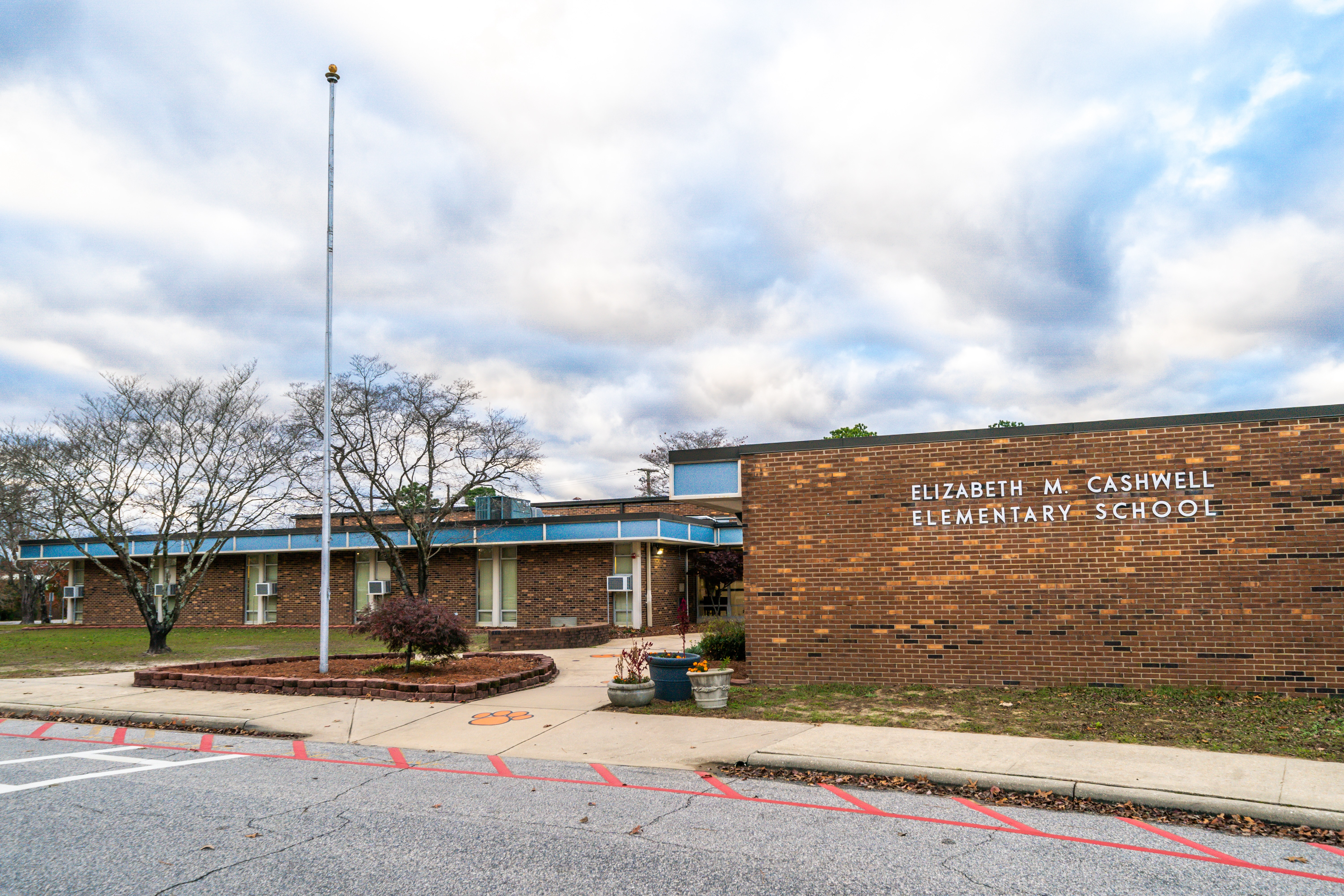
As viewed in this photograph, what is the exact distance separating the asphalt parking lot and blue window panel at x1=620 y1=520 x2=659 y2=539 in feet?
61.9

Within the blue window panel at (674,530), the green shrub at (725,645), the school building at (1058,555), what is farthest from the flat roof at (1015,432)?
the blue window panel at (674,530)

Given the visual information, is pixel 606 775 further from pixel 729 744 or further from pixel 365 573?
pixel 365 573

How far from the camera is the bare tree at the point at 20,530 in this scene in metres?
23.6

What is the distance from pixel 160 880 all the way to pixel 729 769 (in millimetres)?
4889

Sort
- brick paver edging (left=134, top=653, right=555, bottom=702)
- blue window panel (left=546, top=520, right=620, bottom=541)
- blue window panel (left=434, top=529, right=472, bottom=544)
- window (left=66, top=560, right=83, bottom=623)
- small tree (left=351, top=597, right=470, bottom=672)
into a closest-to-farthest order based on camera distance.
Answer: brick paver edging (left=134, top=653, right=555, bottom=702) → small tree (left=351, top=597, right=470, bottom=672) → blue window panel (left=546, top=520, right=620, bottom=541) → blue window panel (left=434, top=529, right=472, bottom=544) → window (left=66, top=560, right=83, bottom=623)

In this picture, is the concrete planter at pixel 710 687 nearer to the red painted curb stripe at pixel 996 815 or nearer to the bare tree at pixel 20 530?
the red painted curb stripe at pixel 996 815

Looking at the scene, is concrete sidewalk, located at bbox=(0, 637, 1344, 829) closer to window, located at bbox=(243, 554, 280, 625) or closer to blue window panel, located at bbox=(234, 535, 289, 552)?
blue window panel, located at bbox=(234, 535, 289, 552)

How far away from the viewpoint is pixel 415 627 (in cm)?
1384

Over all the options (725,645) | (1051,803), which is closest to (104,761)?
(1051,803)

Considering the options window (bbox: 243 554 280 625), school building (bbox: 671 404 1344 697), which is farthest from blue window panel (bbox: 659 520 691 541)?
window (bbox: 243 554 280 625)

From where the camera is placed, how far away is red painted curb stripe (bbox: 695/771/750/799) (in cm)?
731

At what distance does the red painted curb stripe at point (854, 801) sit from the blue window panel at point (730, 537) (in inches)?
938

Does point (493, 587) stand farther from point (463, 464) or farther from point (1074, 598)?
point (1074, 598)

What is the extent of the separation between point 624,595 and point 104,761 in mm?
20281
